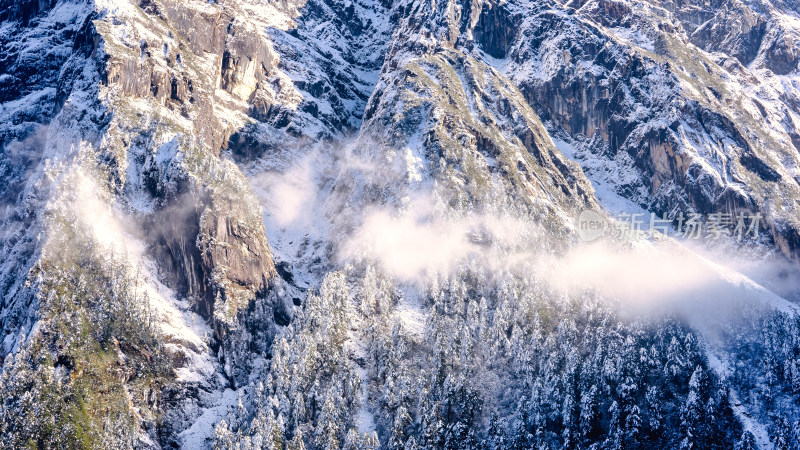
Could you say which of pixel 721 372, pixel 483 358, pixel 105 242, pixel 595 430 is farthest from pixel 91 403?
pixel 721 372

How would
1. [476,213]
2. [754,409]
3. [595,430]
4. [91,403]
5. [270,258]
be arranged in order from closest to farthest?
1. [91,403]
2. [595,430]
3. [754,409]
4. [270,258]
5. [476,213]

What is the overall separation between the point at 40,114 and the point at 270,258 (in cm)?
9132

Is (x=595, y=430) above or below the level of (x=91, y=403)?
above

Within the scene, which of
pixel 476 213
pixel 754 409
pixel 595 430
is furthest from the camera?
pixel 476 213

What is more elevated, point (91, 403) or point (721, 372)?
point (721, 372)

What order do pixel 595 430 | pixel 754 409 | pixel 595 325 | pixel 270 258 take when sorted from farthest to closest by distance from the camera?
pixel 270 258 → pixel 595 325 → pixel 754 409 → pixel 595 430

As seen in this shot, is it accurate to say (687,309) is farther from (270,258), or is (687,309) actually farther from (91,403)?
(91,403)

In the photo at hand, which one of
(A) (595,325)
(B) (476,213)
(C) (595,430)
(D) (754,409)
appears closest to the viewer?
(C) (595,430)

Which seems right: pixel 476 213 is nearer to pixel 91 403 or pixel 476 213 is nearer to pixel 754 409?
pixel 754 409

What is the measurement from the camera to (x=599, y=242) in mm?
195125

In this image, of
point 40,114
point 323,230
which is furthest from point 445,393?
point 40,114

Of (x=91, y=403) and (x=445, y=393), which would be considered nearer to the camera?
(x=91, y=403)

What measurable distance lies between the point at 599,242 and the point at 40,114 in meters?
177

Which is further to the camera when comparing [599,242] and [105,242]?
[599,242]
